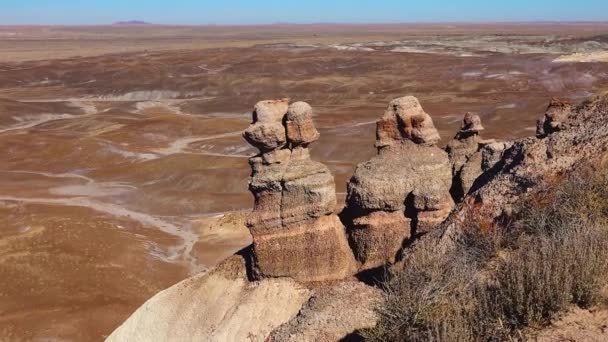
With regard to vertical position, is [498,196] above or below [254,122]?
below

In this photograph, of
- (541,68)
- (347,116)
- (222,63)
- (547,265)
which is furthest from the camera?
(222,63)

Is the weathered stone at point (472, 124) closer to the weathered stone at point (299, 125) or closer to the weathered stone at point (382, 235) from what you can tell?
the weathered stone at point (382, 235)

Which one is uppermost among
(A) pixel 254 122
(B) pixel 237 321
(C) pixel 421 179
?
(A) pixel 254 122

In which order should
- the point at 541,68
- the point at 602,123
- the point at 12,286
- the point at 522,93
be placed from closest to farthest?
the point at 602,123 → the point at 12,286 → the point at 522,93 → the point at 541,68

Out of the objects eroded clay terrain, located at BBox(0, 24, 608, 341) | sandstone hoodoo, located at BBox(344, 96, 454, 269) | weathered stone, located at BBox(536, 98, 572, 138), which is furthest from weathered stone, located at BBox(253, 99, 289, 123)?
eroded clay terrain, located at BBox(0, 24, 608, 341)

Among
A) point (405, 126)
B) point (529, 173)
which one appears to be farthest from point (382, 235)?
point (529, 173)

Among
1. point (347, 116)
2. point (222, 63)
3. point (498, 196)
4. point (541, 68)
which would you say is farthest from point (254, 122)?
point (222, 63)

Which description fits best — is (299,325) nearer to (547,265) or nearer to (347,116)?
(547,265)
